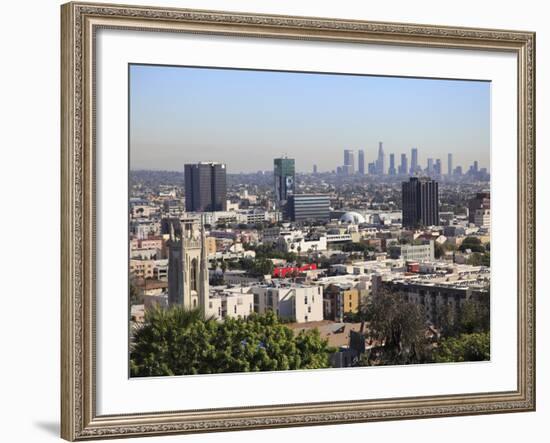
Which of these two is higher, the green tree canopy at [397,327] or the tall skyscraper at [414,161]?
the tall skyscraper at [414,161]

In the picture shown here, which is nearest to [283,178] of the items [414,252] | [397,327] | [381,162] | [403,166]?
[381,162]

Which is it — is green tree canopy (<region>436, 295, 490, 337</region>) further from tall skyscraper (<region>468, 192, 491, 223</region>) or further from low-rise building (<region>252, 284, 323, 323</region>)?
low-rise building (<region>252, 284, 323, 323</region>)

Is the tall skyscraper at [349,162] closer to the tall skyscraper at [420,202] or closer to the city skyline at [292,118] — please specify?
the city skyline at [292,118]

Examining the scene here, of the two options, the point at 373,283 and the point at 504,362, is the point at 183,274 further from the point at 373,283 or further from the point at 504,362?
the point at 504,362

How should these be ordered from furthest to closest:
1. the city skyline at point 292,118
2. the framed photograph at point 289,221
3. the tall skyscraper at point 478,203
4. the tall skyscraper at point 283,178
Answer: the tall skyscraper at point 478,203
the tall skyscraper at point 283,178
the city skyline at point 292,118
the framed photograph at point 289,221

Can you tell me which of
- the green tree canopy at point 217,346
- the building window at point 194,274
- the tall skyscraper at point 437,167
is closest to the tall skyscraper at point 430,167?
the tall skyscraper at point 437,167

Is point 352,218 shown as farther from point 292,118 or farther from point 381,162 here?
point 292,118

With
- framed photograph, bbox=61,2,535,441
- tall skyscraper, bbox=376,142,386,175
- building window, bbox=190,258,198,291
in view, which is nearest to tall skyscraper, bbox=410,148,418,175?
framed photograph, bbox=61,2,535,441
